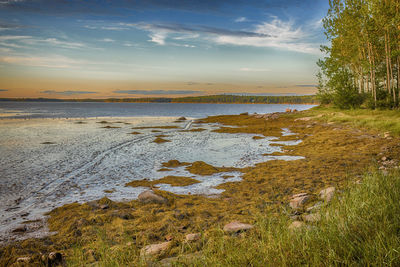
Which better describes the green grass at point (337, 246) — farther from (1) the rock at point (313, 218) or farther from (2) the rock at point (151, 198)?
(2) the rock at point (151, 198)

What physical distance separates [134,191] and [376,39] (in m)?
33.2

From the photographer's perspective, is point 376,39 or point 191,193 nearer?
point 191,193

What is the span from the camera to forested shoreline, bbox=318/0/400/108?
1049 inches

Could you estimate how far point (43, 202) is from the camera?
8211mm

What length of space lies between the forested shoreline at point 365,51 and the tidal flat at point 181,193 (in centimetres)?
1818

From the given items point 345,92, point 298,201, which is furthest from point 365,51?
point 298,201

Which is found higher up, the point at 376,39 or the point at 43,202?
the point at 376,39

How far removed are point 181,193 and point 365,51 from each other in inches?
1471

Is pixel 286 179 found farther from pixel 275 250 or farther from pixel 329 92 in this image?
pixel 329 92

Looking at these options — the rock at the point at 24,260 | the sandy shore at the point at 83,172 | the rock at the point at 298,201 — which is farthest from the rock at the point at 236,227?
the rock at the point at 24,260

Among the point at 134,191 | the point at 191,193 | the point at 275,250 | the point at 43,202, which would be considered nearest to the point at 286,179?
the point at 191,193

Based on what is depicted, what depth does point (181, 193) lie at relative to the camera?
343 inches

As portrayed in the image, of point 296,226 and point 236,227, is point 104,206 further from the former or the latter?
point 296,226

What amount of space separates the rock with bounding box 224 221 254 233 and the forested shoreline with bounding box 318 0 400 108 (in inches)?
1074
